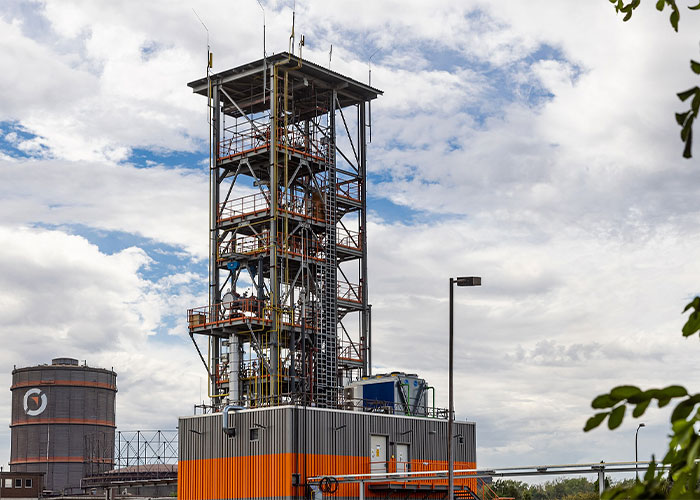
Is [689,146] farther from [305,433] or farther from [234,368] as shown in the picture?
[234,368]

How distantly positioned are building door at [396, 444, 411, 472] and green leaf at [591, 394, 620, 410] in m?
49.1

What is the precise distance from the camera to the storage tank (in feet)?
312

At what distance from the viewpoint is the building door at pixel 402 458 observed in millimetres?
52844

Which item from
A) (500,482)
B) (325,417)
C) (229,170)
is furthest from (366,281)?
(500,482)

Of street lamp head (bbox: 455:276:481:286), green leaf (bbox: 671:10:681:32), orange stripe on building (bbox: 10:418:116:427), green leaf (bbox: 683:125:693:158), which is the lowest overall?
orange stripe on building (bbox: 10:418:116:427)

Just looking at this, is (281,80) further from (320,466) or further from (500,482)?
(500,482)

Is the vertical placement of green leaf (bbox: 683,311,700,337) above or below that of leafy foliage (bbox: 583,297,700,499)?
above

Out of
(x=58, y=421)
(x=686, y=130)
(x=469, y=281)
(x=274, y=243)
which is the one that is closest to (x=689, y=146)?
(x=686, y=130)

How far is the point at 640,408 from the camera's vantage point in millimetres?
4109

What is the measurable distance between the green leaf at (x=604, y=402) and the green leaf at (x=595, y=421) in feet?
0.27

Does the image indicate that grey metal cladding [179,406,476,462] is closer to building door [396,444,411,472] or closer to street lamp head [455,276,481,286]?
building door [396,444,411,472]

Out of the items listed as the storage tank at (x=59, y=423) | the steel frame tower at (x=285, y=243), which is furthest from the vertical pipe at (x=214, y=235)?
the storage tank at (x=59, y=423)

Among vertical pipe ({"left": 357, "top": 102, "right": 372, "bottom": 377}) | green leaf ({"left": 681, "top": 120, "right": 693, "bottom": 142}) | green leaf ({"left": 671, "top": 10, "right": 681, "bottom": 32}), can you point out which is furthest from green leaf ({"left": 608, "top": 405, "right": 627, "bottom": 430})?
vertical pipe ({"left": 357, "top": 102, "right": 372, "bottom": 377})

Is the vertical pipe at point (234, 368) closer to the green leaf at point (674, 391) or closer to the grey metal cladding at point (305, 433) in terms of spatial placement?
the grey metal cladding at point (305, 433)
